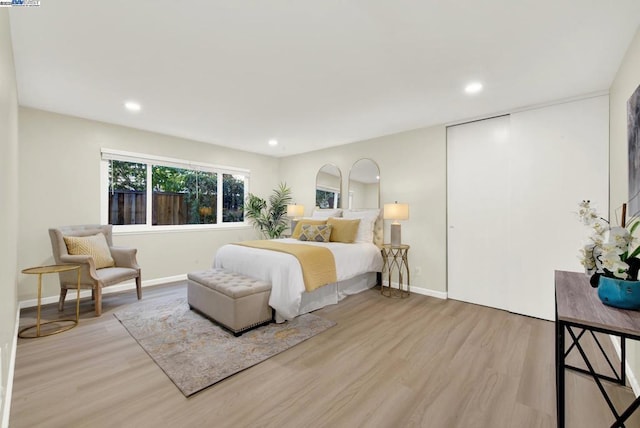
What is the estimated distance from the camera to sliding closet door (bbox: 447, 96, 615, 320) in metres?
2.92

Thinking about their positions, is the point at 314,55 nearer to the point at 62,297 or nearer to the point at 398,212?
A: the point at 398,212

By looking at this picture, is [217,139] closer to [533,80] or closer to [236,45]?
[236,45]

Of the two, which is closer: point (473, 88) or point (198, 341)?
point (198, 341)

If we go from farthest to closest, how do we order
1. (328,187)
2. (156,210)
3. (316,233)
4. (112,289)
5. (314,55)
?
1. (328,187)
2. (156,210)
3. (316,233)
4. (112,289)
5. (314,55)

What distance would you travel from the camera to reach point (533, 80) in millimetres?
2625

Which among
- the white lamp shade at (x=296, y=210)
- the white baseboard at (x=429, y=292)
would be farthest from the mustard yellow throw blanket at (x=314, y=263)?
the white lamp shade at (x=296, y=210)

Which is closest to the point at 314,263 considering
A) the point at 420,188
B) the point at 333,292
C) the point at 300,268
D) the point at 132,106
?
the point at 300,268

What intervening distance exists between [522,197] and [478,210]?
0.50 metres

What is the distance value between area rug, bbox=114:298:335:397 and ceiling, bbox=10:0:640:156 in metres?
2.45

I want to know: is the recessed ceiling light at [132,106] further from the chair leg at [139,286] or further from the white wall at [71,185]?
the chair leg at [139,286]

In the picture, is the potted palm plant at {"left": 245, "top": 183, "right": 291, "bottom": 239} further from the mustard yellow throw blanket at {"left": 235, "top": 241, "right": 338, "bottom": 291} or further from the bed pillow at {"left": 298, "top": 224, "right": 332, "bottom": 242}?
→ the mustard yellow throw blanket at {"left": 235, "top": 241, "right": 338, "bottom": 291}

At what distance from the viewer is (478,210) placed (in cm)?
362

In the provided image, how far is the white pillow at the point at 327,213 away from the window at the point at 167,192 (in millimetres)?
1665

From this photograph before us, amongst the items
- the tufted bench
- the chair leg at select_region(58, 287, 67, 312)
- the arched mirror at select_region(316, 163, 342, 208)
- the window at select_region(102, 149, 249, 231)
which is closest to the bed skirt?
the tufted bench
